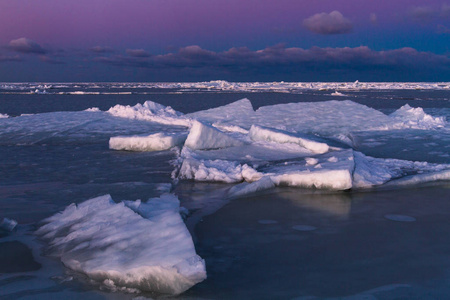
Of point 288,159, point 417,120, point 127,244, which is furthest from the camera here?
point 417,120

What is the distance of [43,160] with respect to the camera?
8.19 m

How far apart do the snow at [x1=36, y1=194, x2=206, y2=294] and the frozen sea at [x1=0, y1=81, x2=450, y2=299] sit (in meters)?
0.01

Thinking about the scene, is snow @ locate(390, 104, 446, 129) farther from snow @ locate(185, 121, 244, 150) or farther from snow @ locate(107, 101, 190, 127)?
snow @ locate(107, 101, 190, 127)

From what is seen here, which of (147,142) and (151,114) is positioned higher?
(151,114)

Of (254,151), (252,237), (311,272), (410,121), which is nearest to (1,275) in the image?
(252,237)

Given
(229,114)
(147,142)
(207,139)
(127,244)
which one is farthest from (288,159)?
(229,114)

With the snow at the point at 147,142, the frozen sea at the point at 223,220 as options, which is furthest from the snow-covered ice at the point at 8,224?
the snow at the point at 147,142

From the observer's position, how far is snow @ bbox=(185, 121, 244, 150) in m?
8.02

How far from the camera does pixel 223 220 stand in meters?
4.45

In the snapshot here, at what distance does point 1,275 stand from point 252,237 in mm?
2105

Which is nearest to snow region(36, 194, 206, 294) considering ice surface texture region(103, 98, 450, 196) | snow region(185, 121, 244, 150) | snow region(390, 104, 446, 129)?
ice surface texture region(103, 98, 450, 196)

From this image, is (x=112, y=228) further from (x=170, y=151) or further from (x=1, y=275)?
(x=170, y=151)

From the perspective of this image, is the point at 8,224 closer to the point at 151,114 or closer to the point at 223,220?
the point at 223,220

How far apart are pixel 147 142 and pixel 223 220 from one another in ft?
16.8
